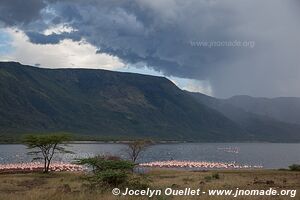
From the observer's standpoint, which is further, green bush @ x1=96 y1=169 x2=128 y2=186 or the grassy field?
green bush @ x1=96 y1=169 x2=128 y2=186

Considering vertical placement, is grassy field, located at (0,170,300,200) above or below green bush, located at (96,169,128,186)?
below

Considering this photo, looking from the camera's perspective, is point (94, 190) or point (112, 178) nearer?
point (94, 190)

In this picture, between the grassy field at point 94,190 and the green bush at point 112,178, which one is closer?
the grassy field at point 94,190

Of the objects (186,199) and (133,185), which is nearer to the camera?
(186,199)

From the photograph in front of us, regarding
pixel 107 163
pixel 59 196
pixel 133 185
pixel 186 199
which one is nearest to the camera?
pixel 186 199

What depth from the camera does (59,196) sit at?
2183 centimetres

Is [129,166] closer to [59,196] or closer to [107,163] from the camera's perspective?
[107,163]

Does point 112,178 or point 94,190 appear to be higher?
point 112,178

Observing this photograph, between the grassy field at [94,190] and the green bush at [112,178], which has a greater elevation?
the green bush at [112,178]

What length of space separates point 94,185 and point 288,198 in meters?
12.4

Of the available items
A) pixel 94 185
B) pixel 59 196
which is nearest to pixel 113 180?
pixel 94 185

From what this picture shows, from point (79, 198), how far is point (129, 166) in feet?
69.9

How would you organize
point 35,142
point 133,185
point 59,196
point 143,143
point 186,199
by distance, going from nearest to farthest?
point 186,199 < point 59,196 < point 133,185 < point 35,142 < point 143,143

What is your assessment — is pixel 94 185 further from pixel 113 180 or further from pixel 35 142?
pixel 35 142
